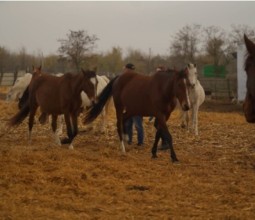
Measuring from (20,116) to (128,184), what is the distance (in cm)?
559

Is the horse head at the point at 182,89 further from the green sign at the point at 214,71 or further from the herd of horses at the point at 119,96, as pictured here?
the green sign at the point at 214,71

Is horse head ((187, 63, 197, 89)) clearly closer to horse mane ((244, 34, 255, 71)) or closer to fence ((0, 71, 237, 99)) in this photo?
horse mane ((244, 34, 255, 71))

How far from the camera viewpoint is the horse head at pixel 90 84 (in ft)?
30.5

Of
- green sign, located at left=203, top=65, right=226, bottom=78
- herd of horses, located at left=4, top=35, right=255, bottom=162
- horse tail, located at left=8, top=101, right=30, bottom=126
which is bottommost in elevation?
horse tail, located at left=8, top=101, right=30, bottom=126

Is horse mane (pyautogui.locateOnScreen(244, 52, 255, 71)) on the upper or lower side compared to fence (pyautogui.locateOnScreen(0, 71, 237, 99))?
upper

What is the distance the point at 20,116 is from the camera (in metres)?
10.7

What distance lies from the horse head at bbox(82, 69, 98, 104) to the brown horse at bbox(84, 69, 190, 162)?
1.70 ft

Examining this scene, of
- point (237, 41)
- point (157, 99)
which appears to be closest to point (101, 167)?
point (157, 99)

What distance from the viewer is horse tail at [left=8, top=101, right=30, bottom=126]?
10.6 metres

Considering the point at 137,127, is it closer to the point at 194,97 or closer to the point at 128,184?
the point at 194,97

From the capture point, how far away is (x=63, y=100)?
9438 mm

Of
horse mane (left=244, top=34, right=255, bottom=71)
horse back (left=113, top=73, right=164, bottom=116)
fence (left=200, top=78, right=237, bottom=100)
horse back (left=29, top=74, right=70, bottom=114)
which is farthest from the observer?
fence (left=200, top=78, right=237, bottom=100)

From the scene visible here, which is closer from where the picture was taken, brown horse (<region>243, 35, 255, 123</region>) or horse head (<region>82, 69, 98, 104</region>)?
brown horse (<region>243, 35, 255, 123</region>)

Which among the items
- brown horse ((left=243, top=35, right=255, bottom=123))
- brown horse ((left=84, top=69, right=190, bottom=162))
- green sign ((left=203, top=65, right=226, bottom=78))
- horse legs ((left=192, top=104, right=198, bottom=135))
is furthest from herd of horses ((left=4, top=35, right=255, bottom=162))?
green sign ((left=203, top=65, right=226, bottom=78))
